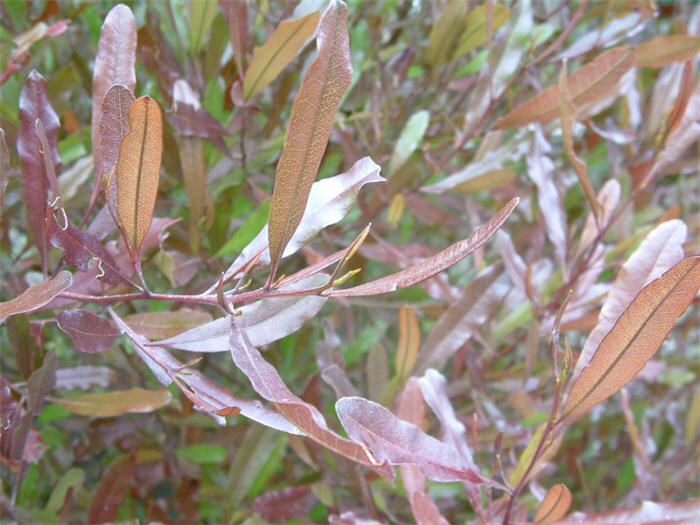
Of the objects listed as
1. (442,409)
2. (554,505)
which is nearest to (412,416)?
(442,409)

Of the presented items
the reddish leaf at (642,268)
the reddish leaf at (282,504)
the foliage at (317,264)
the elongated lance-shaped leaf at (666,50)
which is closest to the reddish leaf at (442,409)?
the foliage at (317,264)

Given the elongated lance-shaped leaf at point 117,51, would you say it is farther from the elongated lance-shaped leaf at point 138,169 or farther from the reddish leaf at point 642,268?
the reddish leaf at point 642,268

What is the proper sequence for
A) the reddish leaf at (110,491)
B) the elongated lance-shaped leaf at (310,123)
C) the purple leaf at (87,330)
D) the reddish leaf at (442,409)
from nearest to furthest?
the elongated lance-shaped leaf at (310,123)
the purple leaf at (87,330)
the reddish leaf at (442,409)
the reddish leaf at (110,491)

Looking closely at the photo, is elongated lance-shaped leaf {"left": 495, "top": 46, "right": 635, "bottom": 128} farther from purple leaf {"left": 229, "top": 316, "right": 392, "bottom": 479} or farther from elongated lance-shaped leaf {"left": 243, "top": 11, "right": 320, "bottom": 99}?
purple leaf {"left": 229, "top": 316, "right": 392, "bottom": 479}

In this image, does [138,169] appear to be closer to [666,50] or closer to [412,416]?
[412,416]

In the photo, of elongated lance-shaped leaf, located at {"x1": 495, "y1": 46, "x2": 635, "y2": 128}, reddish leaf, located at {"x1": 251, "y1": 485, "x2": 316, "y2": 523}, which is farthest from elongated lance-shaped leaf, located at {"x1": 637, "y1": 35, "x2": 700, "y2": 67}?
reddish leaf, located at {"x1": 251, "y1": 485, "x2": 316, "y2": 523}

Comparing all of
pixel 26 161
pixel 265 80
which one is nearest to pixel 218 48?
pixel 265 80

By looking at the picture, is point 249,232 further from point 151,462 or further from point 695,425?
point 695,425
